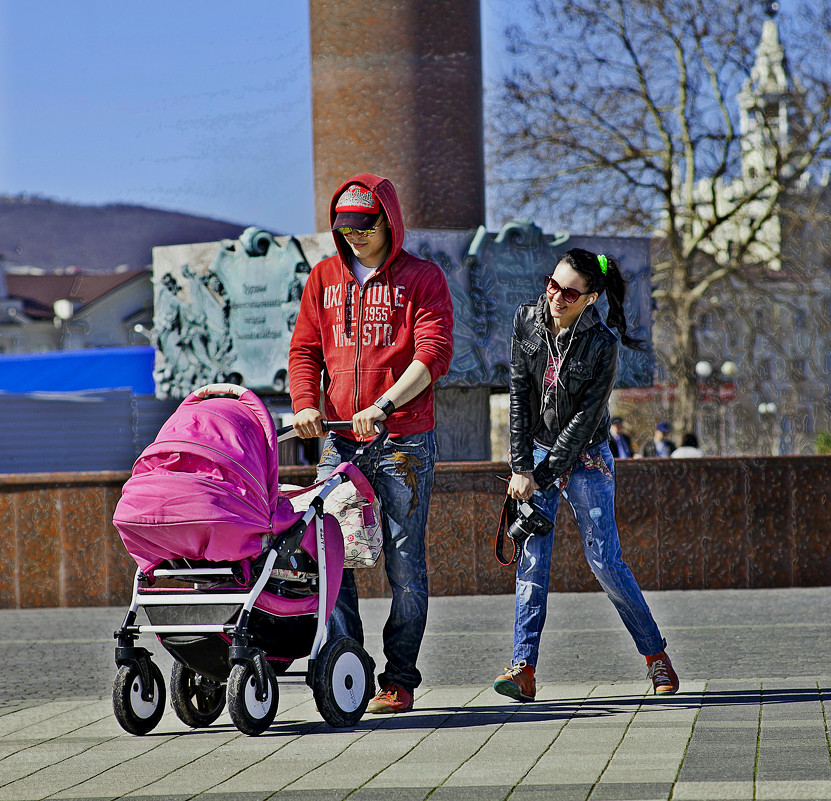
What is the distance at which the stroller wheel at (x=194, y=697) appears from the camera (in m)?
5.27

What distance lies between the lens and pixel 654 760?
172 inches

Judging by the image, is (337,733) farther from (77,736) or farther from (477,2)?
(477,2)

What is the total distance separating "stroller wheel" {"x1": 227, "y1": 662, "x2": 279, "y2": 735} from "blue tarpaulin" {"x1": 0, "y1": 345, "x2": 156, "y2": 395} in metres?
16.1

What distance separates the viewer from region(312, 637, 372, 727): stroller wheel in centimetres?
503

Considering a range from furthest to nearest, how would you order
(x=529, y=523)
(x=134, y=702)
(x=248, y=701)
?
(x=529, y=523) → (x=134, y=702) → (x=248, y=701)

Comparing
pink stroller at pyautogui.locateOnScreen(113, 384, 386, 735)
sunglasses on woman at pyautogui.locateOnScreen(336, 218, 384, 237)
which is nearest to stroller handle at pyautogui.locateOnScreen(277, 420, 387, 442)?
pink stroller at pyautogui.locateOnScreen(113, 384, 386, 735)

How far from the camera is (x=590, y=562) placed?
5723mm

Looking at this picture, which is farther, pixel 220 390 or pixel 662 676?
pixel 662 676

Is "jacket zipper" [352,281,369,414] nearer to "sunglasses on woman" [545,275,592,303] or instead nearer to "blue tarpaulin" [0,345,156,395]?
"sunglasses on woman" [545,275,592,303]

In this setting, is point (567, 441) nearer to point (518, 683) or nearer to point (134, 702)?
point (518, 683)

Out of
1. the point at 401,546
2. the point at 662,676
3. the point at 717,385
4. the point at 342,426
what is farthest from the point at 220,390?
the point at 717,385

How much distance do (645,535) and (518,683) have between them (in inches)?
186

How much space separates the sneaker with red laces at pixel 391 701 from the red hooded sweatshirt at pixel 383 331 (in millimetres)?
947

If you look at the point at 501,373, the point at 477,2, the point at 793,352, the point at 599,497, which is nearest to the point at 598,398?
the point at 599,497
